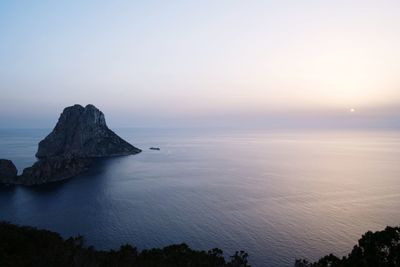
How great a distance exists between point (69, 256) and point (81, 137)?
542ft

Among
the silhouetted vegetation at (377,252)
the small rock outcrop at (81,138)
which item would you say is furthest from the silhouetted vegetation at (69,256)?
the small rock outcrop at (81,138)

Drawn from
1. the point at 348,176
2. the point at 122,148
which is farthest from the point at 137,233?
the point at 122,148

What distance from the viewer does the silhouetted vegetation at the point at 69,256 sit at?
72.5 ft

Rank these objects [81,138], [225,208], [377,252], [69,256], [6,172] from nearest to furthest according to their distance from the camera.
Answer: [69,256] → [377,252] → [225,208] → [6,172] → [81,138]

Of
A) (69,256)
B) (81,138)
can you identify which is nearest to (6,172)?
(81,138)

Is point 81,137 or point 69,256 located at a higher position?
point 81,137

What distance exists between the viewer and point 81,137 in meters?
180

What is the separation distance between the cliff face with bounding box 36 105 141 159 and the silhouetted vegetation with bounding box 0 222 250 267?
14783 centimetres

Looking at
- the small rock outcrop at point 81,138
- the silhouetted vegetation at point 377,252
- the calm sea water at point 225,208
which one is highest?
the small rock outcrop at point 81,138

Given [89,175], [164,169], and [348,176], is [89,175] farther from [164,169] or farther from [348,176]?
[348,176]

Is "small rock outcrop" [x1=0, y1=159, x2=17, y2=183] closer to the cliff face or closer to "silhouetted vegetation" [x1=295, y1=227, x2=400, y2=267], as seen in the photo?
the cliff face

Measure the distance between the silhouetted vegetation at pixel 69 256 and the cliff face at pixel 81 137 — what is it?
148 m

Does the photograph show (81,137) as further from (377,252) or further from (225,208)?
(377,252)

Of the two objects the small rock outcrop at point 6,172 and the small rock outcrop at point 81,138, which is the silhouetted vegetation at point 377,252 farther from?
the small rock outcrop at point 81,138
